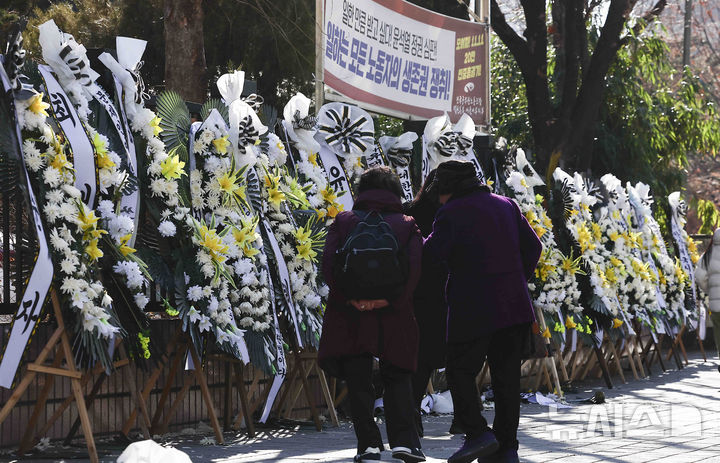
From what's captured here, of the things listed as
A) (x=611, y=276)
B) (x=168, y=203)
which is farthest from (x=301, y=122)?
(x=611, y=276)

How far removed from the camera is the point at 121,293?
740cm

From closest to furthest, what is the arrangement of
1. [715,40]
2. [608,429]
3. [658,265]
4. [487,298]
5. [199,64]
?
[487,298]
[608,429]
[199,64]
[658,265]
[715,40]

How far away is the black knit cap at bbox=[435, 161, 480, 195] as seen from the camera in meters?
7.14

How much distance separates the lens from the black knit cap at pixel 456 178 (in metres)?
7.14

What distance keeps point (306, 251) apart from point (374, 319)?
2.27 meters

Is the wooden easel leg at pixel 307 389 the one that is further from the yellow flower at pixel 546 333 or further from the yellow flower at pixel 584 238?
the yellow flower at pixel 584 238

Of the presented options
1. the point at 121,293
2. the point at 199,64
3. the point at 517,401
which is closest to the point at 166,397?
the point at 121,293

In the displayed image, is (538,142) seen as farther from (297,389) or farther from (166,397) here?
(166,397)


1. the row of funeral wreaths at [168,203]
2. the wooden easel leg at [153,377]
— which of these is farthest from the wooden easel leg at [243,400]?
the wooden easel leg at [153,377]

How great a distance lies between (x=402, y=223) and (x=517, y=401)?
1.29 m

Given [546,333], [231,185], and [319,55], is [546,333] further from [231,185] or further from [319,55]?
[231,185]

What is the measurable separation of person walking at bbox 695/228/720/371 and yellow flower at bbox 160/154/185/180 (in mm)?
8487

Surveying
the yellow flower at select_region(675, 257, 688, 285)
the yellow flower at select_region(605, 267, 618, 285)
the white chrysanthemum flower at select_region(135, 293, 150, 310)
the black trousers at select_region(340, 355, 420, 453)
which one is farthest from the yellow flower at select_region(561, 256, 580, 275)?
the white chrysanthemum flower at select_region(135, 293, 150, 310)

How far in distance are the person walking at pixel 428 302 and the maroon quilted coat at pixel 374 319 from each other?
114cm
